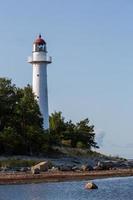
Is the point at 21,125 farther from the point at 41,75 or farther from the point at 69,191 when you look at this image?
the point at 69,191

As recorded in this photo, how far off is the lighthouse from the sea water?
25390mm

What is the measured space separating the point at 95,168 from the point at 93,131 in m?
25.9

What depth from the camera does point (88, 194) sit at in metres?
46.8

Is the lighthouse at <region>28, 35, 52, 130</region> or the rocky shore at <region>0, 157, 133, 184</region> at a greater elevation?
the lighthouse at <region>28, 35, 52, 130</region>

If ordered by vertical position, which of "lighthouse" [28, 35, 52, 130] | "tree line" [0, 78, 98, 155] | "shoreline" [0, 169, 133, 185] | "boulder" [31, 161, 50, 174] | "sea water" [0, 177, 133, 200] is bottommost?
"sea water" [0, 177, 133, 200]

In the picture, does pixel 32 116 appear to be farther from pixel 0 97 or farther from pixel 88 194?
pixel 88 194

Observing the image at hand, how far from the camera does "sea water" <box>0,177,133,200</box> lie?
45.0m

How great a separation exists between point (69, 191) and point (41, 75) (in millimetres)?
33903

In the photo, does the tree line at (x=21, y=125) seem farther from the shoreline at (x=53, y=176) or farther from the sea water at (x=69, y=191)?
the sea water at (x=69, y=191)

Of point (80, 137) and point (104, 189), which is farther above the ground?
point (80, 137)

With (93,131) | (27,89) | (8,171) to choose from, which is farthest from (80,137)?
(8,171)

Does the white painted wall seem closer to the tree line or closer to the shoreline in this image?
the tree line

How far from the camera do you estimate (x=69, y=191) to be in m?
48.5

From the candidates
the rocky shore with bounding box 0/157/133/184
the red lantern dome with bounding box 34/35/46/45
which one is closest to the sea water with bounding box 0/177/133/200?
the rocky shore with bounding box 0/157/133/184
